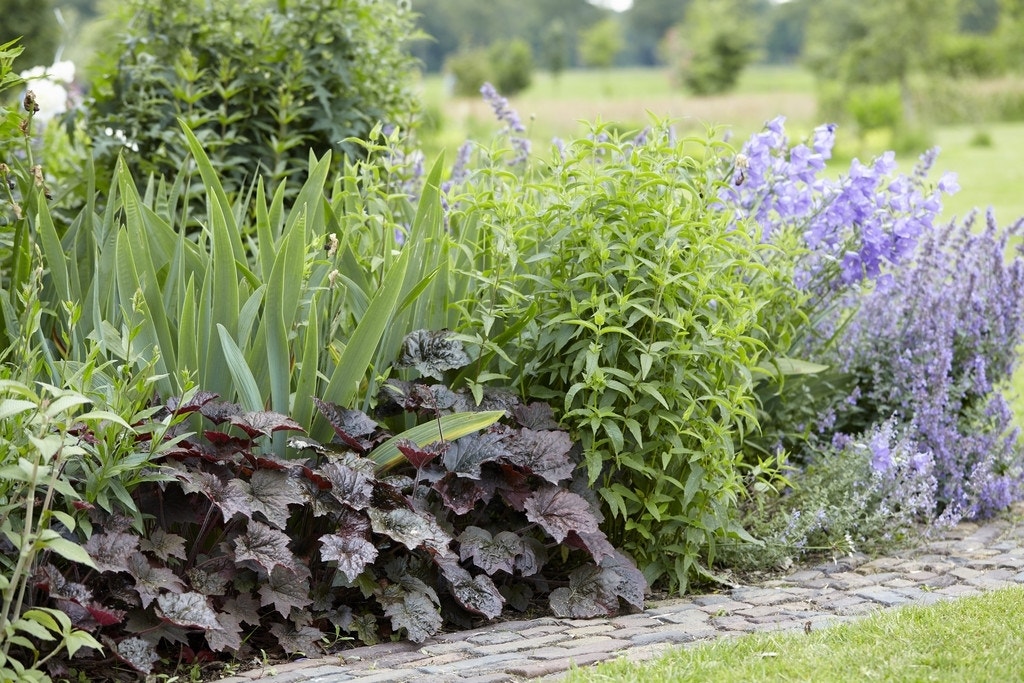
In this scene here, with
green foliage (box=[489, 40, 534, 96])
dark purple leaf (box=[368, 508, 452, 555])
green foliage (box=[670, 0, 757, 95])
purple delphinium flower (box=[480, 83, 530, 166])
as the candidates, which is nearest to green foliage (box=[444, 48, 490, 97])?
green foliage (box=[489, 40, 534, 96])

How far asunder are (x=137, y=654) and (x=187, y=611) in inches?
6.0

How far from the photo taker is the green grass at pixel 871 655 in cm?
252

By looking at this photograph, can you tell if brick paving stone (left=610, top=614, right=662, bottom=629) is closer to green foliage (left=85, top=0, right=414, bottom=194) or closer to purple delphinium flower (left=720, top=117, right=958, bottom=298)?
purple delphinium flower (left=720, top=117, right=958, bottom=298)

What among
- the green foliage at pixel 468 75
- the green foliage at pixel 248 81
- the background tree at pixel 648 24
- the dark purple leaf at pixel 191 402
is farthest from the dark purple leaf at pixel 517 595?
the background tree at pixel 648 24

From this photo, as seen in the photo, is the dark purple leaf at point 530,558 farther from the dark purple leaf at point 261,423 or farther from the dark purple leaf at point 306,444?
the dark purple leaf at point 261,423

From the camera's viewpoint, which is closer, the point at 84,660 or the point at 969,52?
the point at 84,660

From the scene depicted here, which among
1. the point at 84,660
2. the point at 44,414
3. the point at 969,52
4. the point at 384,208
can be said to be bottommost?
the point at 84,660

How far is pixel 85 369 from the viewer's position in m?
2.46

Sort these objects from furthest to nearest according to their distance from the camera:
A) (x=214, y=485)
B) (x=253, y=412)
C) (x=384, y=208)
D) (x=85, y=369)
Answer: (x=384, y=208) → (x=253, y=412) → (x=214, y=485) → (x=85, y=369)

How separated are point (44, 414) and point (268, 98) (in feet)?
11.4

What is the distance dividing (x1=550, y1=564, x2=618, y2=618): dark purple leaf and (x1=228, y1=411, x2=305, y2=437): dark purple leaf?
98 centimetres

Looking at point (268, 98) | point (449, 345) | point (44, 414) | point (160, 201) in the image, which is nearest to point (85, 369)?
point (44, 414)

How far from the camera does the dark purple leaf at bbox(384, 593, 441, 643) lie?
2857 millimetres

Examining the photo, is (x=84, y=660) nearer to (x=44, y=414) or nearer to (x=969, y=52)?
(x=44, y=414)
